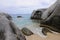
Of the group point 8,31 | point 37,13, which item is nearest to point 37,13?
point 37,13

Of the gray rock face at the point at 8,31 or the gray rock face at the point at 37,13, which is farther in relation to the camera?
the gray rock face at the point at 37,13

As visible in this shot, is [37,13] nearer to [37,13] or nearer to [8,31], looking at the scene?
[37,13]

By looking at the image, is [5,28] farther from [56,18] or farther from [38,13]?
[38,13]

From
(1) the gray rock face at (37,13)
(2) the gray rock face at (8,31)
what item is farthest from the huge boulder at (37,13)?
(2) the gray rock face at (8,31)

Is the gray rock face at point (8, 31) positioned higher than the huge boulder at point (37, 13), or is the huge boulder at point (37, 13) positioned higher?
the gray rock face at point (8, 31)

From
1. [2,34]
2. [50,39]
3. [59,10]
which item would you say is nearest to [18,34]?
[2,34]

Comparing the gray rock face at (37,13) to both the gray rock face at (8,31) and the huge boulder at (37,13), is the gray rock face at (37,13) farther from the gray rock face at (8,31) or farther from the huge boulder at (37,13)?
the gray rock face at (8,31)

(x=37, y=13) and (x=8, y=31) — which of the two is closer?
(x=8, y=31)

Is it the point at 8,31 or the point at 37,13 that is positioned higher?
the point at 8,31

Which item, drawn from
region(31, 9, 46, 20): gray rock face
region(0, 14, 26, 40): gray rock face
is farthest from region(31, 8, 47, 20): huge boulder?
region(0, 14, 26, 40): gray rock face

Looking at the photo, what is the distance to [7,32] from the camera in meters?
2.85

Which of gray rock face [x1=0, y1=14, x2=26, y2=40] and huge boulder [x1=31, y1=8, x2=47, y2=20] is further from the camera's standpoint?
huge boulder [x1=31, y1=8, x2=47, y2=20]

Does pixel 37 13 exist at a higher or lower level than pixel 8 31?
lower

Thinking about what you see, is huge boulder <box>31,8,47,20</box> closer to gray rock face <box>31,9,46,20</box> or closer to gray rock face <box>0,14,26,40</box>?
gray rock face <box>31,9,46,20</box>
